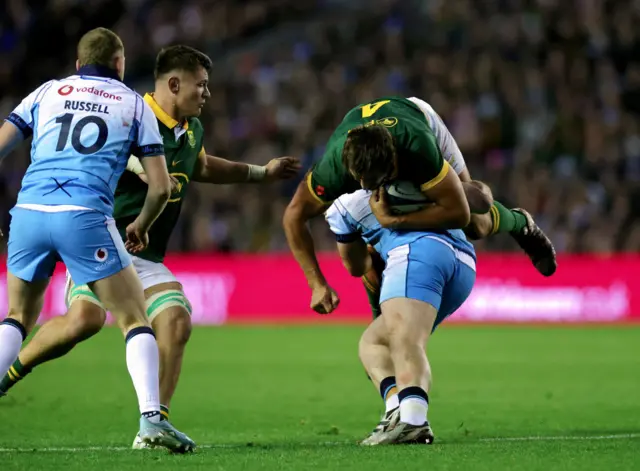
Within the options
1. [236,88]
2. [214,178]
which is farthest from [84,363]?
[236,88]

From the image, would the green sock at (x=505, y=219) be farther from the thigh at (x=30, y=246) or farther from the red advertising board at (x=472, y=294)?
the red advertising board at (x=472, y=294)

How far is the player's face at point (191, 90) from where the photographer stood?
291 inches

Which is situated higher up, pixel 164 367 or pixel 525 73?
pixel 525 73

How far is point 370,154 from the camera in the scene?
20.8ft

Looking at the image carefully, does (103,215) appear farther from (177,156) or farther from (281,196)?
(281,196)

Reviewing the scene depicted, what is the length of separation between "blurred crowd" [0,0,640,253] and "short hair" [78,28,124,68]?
13.5 metres

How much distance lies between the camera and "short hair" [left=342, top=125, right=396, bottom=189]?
6.36m

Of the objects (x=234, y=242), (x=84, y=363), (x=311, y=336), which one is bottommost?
(x=84, y=363)

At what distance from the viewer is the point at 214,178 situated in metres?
8.16

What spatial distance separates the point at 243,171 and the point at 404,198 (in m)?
1.62

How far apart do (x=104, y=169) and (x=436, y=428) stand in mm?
3045

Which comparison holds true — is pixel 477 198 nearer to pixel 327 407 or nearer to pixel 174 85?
pixel 174 85

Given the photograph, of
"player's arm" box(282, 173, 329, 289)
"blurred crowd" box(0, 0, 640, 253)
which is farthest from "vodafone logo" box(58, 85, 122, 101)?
"blurred crowd" box(0, 0, 640, 253)

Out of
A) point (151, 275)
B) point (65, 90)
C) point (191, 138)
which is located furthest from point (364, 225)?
point (65, 90)
